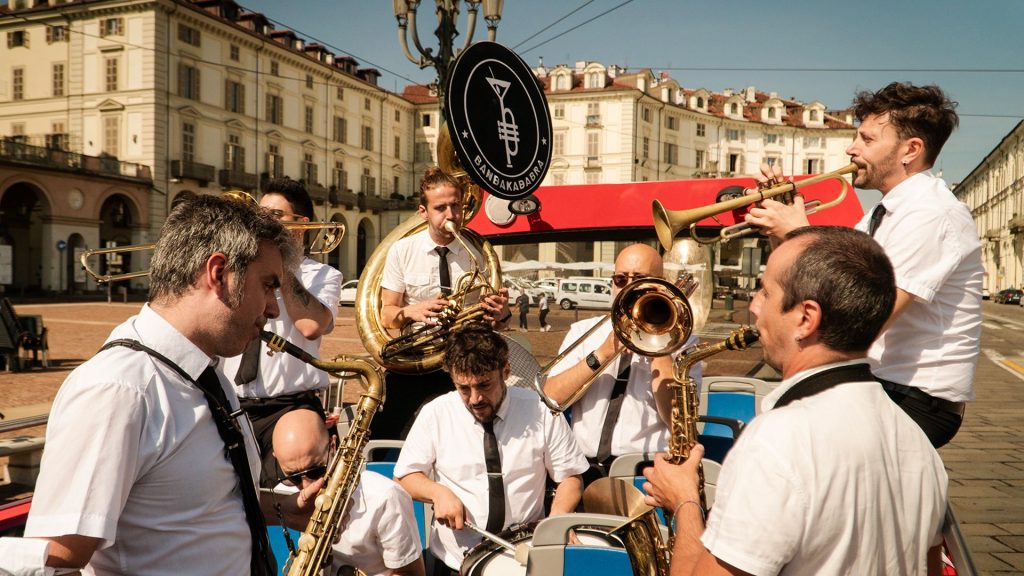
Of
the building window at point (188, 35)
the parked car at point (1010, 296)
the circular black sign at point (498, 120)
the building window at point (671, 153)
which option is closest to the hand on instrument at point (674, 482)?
the circular black sign at point (498, 120)

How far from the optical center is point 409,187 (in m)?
56.4

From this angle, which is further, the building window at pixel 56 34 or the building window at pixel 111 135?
the building window at pixel 56 34

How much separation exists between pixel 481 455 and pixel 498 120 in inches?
65.2

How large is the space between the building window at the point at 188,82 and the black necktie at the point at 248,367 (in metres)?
38.2

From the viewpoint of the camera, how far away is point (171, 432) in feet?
5.49

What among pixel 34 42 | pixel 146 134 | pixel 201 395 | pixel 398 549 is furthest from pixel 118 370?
pixel 34 42

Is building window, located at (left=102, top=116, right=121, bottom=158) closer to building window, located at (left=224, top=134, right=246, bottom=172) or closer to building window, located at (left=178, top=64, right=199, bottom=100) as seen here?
building window, located at (left=178, top=64, right=199, bottom=100)

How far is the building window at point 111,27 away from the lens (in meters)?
35.7

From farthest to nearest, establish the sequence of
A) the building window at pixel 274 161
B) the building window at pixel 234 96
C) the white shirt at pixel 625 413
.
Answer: the building window at pixel 274 161 < the building window at pixel 234 96 < the white shirt at pixel 625 413

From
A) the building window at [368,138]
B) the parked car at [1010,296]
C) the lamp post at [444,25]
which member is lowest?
the parked car at [1010,296]

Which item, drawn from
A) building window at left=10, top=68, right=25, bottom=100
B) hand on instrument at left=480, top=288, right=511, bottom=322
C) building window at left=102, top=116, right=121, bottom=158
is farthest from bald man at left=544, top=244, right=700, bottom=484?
building window at left=10, top=68, right=25, bottom=100

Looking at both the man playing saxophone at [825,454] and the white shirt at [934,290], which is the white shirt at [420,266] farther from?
the man playing saxophone at [825,454]

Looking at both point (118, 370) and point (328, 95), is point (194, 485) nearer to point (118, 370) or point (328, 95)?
point (118, 370)

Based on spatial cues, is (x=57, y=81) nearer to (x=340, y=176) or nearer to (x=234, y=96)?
(x=234, y=96)
